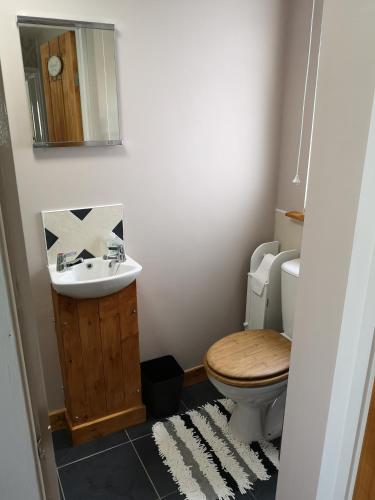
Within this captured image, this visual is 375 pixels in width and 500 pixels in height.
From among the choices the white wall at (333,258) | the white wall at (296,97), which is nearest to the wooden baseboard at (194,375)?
the white wall at (296,97)

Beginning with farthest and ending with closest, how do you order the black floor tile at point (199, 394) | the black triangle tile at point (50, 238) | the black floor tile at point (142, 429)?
the black floor tile at point (199, 394)
the black floor tile at point (142, 429)
the black triangle tile at point (50, 238)

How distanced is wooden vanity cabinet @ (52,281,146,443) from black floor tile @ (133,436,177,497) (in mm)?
158

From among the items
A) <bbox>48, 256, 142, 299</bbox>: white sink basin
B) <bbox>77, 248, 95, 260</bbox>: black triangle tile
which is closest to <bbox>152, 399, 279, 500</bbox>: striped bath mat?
<bbox>48, 256, 142, 299</bbox>: white sink basin

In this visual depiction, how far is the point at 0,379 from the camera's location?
495mm

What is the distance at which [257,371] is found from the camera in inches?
69.8

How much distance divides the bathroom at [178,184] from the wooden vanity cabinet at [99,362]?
0.06 metres

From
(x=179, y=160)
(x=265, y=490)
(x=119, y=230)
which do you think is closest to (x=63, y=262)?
(x=119, y=230)

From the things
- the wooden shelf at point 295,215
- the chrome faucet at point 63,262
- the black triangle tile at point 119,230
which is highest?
the wooden shelf at point 295,215

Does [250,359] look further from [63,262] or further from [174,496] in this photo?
[63,262]

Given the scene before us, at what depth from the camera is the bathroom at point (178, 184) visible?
67.7 inches

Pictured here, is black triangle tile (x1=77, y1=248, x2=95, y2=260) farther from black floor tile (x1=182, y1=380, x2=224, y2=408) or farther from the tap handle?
black floor tile (x1=182, y1=380, x2=224, y2=408)

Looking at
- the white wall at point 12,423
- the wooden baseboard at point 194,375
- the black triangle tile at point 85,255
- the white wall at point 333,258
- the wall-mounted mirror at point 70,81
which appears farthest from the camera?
the wooden baseboard at point 194,375

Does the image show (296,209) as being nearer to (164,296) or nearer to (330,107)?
(164,296)

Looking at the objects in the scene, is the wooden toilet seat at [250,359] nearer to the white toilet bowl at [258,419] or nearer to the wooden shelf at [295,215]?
the white toilet bowl at [258,419]
